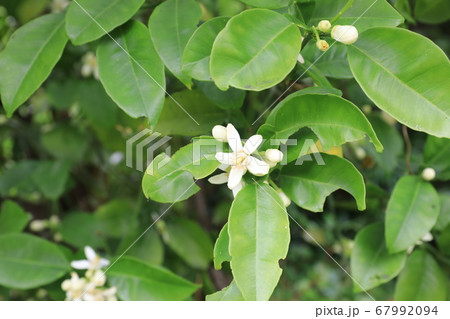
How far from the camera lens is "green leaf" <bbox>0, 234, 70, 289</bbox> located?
3.45ft

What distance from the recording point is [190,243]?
4.52 feet

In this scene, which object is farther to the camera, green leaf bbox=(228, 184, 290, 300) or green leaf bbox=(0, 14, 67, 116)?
green leaf bbox=(0, 14, 67, 116)

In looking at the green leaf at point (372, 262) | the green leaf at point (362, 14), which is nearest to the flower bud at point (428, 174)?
the green leaf at point (372, 262)

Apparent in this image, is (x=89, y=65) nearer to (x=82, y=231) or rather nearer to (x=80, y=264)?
(x=82, y=231)

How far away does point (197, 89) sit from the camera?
897 mm

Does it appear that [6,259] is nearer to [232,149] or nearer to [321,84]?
[232,149]

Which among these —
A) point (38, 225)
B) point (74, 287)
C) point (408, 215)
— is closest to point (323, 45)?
point (408, 215)

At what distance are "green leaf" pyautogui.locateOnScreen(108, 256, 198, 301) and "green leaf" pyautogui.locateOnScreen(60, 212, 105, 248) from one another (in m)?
0.33

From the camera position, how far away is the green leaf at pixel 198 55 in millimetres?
702

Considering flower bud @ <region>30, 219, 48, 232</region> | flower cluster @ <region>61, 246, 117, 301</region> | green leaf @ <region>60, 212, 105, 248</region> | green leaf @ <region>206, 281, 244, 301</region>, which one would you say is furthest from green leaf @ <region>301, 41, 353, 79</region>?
flower bud @ <region>30, 219, 48, 232</region>

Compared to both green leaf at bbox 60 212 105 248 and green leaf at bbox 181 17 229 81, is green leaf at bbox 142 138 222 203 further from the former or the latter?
green leaf at bbox 60 212 105 248

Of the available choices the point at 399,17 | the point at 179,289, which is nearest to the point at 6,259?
the point at 179,289

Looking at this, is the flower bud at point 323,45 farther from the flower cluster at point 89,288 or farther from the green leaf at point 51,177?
the green leaf at point 51,177

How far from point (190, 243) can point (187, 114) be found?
0.60 metres
